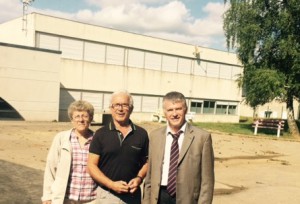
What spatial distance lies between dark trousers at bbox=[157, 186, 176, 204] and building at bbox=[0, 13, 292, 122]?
21334 mm

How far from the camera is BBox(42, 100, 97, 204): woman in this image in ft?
12.1

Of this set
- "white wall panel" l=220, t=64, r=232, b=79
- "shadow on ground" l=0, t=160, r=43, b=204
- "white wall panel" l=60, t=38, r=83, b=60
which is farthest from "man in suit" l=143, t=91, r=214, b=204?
"white wall panel" l=220, t=64, r=232, b=79

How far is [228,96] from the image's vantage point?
40.1 meters

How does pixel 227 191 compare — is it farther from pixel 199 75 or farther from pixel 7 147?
pixel 199 75

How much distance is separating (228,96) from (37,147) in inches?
1181

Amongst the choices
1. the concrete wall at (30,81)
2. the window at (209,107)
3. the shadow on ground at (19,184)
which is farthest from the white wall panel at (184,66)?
the shadow on ground at (19,184)

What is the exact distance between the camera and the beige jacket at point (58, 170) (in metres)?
3.66

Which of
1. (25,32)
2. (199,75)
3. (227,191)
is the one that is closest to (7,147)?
(227,191)

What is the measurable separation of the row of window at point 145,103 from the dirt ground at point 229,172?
34.2ft

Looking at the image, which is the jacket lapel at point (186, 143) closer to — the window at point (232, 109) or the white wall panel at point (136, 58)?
the white wall panel at point (136, 58)

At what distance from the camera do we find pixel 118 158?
11.5 ft

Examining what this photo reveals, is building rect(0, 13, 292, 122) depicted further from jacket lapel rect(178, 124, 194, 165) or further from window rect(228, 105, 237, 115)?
jacket lapel rect(178, 124, 194, 165)

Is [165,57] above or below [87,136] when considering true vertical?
above

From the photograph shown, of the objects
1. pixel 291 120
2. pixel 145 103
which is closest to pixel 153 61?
Answer: pixel 145 103
